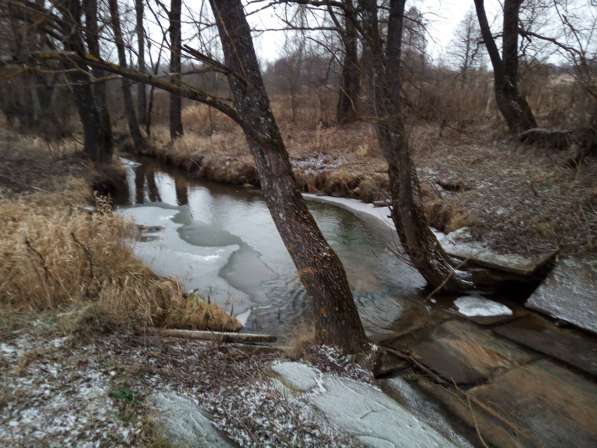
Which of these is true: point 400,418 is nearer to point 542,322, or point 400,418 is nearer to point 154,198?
point 542,322

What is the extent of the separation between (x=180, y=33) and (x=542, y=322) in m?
4.93

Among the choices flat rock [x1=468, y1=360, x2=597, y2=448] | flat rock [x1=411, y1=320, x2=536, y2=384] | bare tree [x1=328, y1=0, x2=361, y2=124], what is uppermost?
bare tree [x1=328, y1=0, x2=361, y2=124]

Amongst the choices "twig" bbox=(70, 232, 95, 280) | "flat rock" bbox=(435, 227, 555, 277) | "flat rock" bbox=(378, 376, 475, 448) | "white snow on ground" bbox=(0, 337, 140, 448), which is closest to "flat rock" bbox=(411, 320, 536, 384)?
"flat rock" bbox=(378, 376, 475, 448)

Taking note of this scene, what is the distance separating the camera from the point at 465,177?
871cm

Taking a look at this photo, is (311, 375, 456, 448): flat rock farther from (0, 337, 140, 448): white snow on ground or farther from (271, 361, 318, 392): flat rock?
(0, 337, 140, 448): white snow on ground

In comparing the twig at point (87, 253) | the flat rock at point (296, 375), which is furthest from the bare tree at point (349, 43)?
the twig at point (87, 253)

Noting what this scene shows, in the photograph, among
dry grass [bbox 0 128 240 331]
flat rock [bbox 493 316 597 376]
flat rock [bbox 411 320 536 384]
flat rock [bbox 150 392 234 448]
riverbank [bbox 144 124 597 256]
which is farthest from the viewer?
riverbank [bbox 144 124 597 256]

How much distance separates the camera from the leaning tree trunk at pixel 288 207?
3281mm

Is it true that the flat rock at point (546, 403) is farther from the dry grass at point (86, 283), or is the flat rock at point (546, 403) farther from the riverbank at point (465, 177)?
the dry grass at point (86, 283)

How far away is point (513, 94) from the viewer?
9.69 metres

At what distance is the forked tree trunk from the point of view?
4414 mm

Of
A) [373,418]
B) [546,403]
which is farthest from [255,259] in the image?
[546,403]

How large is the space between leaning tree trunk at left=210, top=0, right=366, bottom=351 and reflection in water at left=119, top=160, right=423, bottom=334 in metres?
1.05

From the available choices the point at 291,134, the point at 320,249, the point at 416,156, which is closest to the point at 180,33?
the point at 320,249
